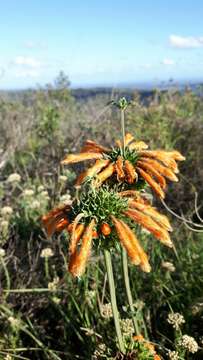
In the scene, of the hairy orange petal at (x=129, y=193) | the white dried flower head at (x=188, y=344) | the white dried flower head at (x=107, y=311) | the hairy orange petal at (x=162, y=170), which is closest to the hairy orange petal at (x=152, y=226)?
the hairy orange petal at (x=129, y=193)

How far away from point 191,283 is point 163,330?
335mm

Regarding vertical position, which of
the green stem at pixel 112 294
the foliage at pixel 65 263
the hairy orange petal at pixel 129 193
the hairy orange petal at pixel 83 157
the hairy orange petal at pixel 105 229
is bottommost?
the foliage at pixel 65 263

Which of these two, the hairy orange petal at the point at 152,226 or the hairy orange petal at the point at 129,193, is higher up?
the hairy orange petal at the point at 129,193

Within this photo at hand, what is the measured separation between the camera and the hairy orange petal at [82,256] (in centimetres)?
138

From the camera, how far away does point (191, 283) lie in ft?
9.57

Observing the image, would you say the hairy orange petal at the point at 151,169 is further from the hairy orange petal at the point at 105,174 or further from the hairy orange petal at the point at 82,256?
the hairy orange petal at the point at 82,256

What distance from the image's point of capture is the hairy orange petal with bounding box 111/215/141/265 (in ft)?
4.65

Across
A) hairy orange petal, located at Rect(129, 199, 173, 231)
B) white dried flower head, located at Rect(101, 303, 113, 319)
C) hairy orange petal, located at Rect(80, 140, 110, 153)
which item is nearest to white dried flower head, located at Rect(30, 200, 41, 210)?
white dried flower head, located at Rect(101, 303, 113, 319)

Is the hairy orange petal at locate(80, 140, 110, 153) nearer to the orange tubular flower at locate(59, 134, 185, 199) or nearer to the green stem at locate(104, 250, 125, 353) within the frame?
the orange tubular flower at locate(59, 134, 185, 199)

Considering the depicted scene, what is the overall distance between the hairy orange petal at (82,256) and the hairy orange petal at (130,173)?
0.38m

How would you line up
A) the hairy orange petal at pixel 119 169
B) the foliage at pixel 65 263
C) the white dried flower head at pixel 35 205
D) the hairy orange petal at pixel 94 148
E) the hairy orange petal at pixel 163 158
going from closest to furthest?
the hairy orange petal at pixel 119 169, the hairy orange petal at pixel 163 158, the hairy orange petal at pixel 94 148, the foliage at pixel 65 263, the white dried flower head at pixel 35 205

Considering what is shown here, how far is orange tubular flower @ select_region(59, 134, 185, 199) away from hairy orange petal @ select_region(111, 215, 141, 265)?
0.26 meters

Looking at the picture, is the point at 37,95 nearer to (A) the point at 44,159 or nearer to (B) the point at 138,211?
(A) the point at 44,159

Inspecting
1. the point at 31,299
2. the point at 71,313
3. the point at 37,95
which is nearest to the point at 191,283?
the point at 71,313
